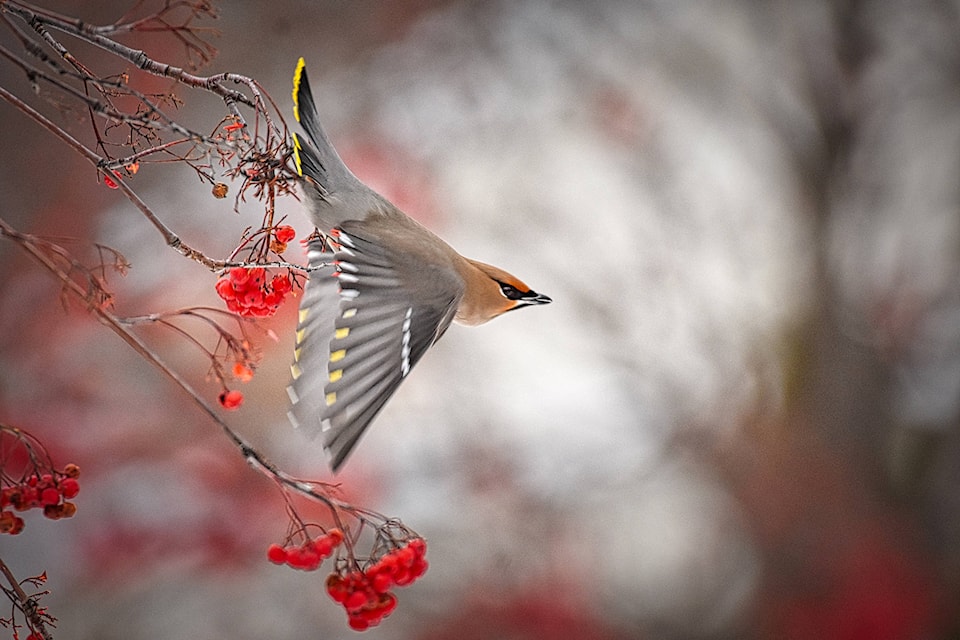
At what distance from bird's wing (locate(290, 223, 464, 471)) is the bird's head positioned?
61 millimetres

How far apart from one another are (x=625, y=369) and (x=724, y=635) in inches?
28.7

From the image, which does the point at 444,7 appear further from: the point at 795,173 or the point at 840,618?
the point at 840,618

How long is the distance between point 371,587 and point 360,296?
9.4 inches

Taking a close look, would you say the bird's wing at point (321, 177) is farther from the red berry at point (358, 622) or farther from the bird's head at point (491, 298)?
the red berry at point (358, 622)

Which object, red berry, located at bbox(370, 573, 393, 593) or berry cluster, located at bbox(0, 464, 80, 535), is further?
red berry, located at bbox(370, 573, 393, 593)

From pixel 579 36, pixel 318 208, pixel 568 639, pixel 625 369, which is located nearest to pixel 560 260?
pixel 625 369

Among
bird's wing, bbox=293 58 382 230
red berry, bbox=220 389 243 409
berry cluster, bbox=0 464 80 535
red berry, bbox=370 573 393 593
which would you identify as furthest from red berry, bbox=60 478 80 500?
bird's wing, bbox=293 58 382 230

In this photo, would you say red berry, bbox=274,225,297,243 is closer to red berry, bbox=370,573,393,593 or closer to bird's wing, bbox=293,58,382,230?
bird's wing, bbox=293,58,382,230

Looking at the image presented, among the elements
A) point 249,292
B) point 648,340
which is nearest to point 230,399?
point 249,292

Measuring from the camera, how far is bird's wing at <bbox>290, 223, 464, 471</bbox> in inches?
29.0

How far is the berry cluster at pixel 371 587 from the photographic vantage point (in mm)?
724

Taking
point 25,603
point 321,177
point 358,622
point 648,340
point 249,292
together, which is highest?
point 648,340

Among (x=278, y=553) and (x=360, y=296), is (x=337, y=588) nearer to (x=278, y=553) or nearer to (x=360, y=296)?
(x=278, y=553)

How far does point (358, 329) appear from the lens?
809 millimetres
